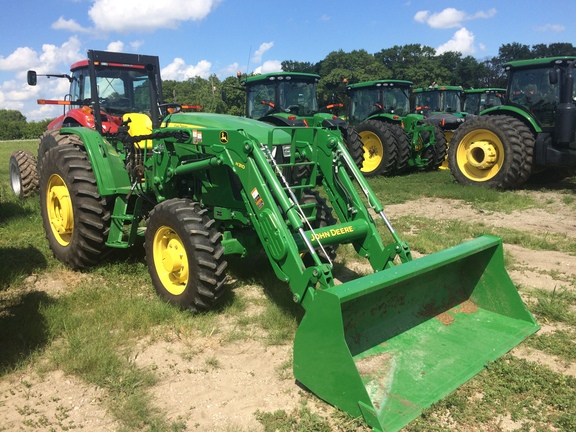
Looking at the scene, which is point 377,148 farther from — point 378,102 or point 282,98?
point 282,98

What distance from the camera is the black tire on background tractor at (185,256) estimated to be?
391 centimetres

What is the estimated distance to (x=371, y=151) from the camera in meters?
12.8

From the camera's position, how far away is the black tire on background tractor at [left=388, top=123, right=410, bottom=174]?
1231 cm

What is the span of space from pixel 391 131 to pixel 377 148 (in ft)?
1.79

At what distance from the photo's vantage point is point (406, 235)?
6.76 meters

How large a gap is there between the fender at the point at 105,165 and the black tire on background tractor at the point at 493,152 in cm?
745

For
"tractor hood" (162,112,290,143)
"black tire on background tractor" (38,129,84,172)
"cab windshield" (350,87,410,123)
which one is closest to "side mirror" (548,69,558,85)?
"cab windshield" (350,87,410,123)

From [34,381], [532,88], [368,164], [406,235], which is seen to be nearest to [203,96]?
[368,164]

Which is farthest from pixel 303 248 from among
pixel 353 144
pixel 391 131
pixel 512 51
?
pixel 512 51

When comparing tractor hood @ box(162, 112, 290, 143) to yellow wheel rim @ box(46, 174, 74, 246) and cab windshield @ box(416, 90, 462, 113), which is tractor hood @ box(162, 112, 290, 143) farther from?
cab windshield @ box(416, 90, 462, 113)

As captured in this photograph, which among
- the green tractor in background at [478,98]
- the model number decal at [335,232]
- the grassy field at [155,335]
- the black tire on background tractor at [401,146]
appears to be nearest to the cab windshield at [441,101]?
the green tractor in background at [478,98]

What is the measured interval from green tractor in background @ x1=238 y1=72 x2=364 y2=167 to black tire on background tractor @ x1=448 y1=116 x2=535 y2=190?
7.27 feet

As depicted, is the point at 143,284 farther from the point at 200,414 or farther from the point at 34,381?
the point at 200,414

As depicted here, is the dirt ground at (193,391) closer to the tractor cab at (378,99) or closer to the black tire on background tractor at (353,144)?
the black tire on background tractor at (353,144)
